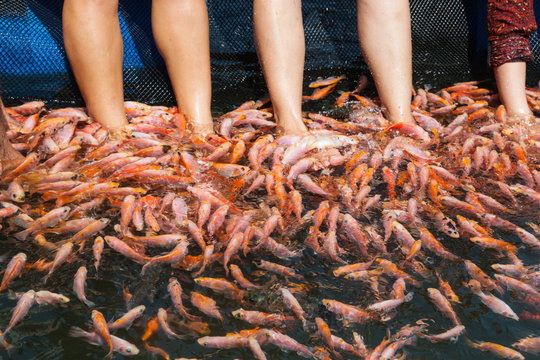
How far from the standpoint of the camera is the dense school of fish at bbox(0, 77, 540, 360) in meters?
2.16

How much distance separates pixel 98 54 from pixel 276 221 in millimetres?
1669

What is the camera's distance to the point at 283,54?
355 cm

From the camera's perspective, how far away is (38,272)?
2365mm

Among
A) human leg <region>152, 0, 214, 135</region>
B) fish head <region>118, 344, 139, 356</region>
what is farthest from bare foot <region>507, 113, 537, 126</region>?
fish head <region>118, 344, 139, 356</region>

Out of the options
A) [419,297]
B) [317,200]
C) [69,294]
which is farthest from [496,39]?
[69,294]

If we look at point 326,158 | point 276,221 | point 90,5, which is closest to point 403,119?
point 326,158

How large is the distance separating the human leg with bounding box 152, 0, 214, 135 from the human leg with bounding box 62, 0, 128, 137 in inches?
13.4

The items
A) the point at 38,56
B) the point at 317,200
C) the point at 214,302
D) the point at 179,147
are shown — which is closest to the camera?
the point at 214,302

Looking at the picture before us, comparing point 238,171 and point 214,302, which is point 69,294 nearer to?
point 214,302

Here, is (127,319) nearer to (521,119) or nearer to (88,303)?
(88,303)

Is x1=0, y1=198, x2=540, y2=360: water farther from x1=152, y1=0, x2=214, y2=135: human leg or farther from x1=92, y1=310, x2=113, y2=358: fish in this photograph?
x1=152, y1=0, x2=214, y2=135: human leg

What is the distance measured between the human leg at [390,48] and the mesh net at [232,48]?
36.0 inches

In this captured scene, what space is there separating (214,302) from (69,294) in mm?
667

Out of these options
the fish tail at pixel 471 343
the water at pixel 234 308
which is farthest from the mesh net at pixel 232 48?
the fish tail at pixel 471 343
